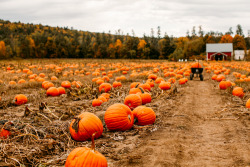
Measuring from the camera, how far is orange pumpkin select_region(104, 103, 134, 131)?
4.28 metres

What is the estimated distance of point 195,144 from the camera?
3.67 meters

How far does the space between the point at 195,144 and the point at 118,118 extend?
1.33m

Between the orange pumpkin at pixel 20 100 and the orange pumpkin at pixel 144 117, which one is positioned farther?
the orange pumpkin at pixel 20 100

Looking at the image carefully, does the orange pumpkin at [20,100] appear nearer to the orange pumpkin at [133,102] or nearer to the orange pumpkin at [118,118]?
the orange pumpkin at [133,102]

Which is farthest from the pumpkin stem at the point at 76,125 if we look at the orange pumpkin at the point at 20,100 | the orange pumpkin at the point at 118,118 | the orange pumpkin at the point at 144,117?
the orange pumpkin at the point at 20,100

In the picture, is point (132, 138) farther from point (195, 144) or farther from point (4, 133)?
point (4, 133)

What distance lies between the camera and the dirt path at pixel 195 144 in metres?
3.06

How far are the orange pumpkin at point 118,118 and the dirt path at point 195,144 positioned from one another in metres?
0.50

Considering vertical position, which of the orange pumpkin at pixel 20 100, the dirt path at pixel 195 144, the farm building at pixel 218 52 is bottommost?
the dirt path at pixel 195 144

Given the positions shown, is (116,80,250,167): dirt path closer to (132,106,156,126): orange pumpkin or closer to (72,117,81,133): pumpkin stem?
(132,106,156,126): orange pumpkin

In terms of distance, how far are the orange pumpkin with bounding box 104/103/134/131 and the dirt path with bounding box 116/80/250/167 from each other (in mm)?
501

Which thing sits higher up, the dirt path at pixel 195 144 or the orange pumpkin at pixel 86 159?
the orange pumpkin at pixel 86 159

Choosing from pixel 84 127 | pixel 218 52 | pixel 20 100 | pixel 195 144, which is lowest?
pixel 195 144

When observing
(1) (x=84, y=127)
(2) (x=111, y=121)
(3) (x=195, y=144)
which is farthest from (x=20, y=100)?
(3) (x=195, y=144)
